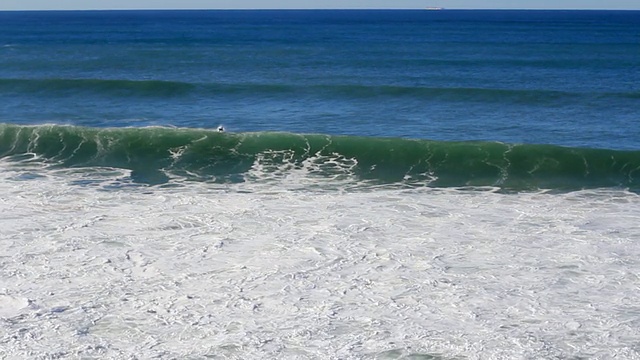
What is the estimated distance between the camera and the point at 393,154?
53.0ft

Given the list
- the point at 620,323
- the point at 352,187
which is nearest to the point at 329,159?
the point at 352,187

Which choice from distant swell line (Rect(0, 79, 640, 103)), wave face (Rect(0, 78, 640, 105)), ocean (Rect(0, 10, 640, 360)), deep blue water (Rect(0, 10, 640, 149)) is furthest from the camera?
distant swell line (Rect(0, 79, 640, 103))

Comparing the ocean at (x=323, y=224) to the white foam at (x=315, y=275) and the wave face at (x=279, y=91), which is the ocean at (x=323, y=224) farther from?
the wave face at (x=279, y=91)

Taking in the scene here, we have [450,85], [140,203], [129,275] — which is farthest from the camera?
[450,85]

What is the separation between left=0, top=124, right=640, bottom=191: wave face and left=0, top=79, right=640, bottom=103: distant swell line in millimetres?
6576

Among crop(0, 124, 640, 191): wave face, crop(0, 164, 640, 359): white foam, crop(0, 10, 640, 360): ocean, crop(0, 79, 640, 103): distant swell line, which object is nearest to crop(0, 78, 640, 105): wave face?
crop(0, 79, 640, 103): distant swell line

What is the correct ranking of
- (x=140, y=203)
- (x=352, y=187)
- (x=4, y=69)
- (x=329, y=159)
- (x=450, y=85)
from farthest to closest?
(x=4, y=69) → (x=450, y=85) → (x=329, y=159) → (x=352, y=187) → (x=140, y=203)

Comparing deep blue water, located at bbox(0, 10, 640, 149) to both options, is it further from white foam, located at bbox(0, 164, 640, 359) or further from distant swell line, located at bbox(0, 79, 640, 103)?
white foam, located at bbox(0, 164, 640, 359)

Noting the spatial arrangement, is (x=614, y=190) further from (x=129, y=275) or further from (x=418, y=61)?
(x=418, y=61)

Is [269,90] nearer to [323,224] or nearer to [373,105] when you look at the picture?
[373,105]

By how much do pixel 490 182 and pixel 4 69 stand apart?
78.0 feet

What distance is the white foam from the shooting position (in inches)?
297

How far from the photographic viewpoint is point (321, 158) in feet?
52.9

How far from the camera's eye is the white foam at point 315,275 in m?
7.54
